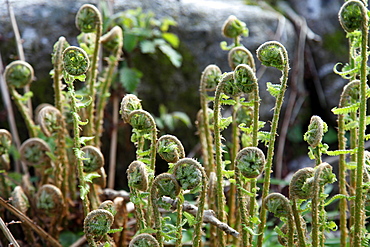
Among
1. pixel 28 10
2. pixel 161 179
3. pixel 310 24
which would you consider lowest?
pixel 161 179

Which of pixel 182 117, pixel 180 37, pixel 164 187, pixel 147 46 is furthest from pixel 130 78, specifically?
pixel 164 187

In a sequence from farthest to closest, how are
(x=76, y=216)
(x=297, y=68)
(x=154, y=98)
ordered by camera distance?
1. (x=297, y=68)
2. (x=154, y=98)
3. (x=76, y=216)

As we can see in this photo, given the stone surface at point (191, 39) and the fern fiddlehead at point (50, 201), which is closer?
the fern fiddlehead at point (50, 201)

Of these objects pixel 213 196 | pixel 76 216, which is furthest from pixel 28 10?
pixel 213 196

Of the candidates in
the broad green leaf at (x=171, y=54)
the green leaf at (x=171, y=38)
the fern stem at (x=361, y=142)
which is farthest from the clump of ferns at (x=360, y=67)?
the green leaf at (x=171, y=38)

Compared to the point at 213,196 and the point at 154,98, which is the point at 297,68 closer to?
the point at 154,98

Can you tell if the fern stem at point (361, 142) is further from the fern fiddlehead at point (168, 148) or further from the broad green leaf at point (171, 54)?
the broad green leaf at point (171, 54)
